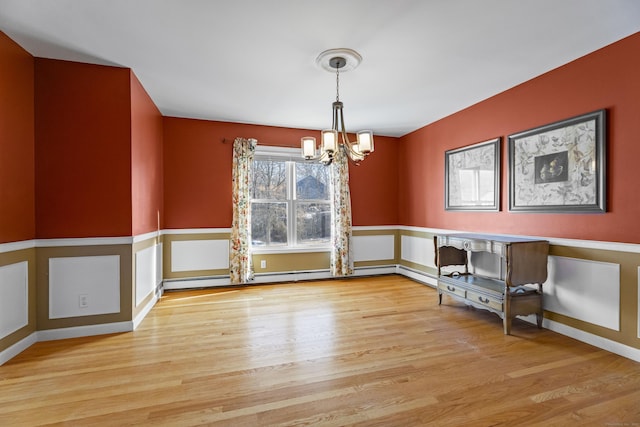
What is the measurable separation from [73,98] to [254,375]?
116 inches

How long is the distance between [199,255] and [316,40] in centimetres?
342

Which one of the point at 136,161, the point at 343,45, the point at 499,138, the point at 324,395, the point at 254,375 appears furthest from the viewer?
the point at 499,138

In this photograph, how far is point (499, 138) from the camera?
3.65 m

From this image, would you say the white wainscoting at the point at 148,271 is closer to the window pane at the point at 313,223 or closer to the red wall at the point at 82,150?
the red wall at the point at 82,150

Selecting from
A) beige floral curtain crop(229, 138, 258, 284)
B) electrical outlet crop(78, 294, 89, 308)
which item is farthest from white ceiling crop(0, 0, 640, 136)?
electrical outlet crop(78, 294, 89, 308)

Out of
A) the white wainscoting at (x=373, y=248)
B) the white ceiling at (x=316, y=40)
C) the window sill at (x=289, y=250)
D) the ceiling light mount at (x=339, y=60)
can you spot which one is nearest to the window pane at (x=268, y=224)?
the window sill at (x=289, y=250)

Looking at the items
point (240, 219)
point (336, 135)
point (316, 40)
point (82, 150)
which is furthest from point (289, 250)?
point (316, 40)

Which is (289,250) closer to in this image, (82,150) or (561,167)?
(82,150)

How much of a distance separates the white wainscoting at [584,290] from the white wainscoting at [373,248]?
106 inches

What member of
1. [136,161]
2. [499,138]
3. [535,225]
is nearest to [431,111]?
[499,138]

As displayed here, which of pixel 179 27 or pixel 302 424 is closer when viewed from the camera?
pixel 302 424

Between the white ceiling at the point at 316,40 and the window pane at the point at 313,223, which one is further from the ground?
the white ceiling at the point at 316,40

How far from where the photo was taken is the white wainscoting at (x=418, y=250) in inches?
190

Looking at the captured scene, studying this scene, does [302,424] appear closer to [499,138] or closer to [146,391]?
[146,391]
